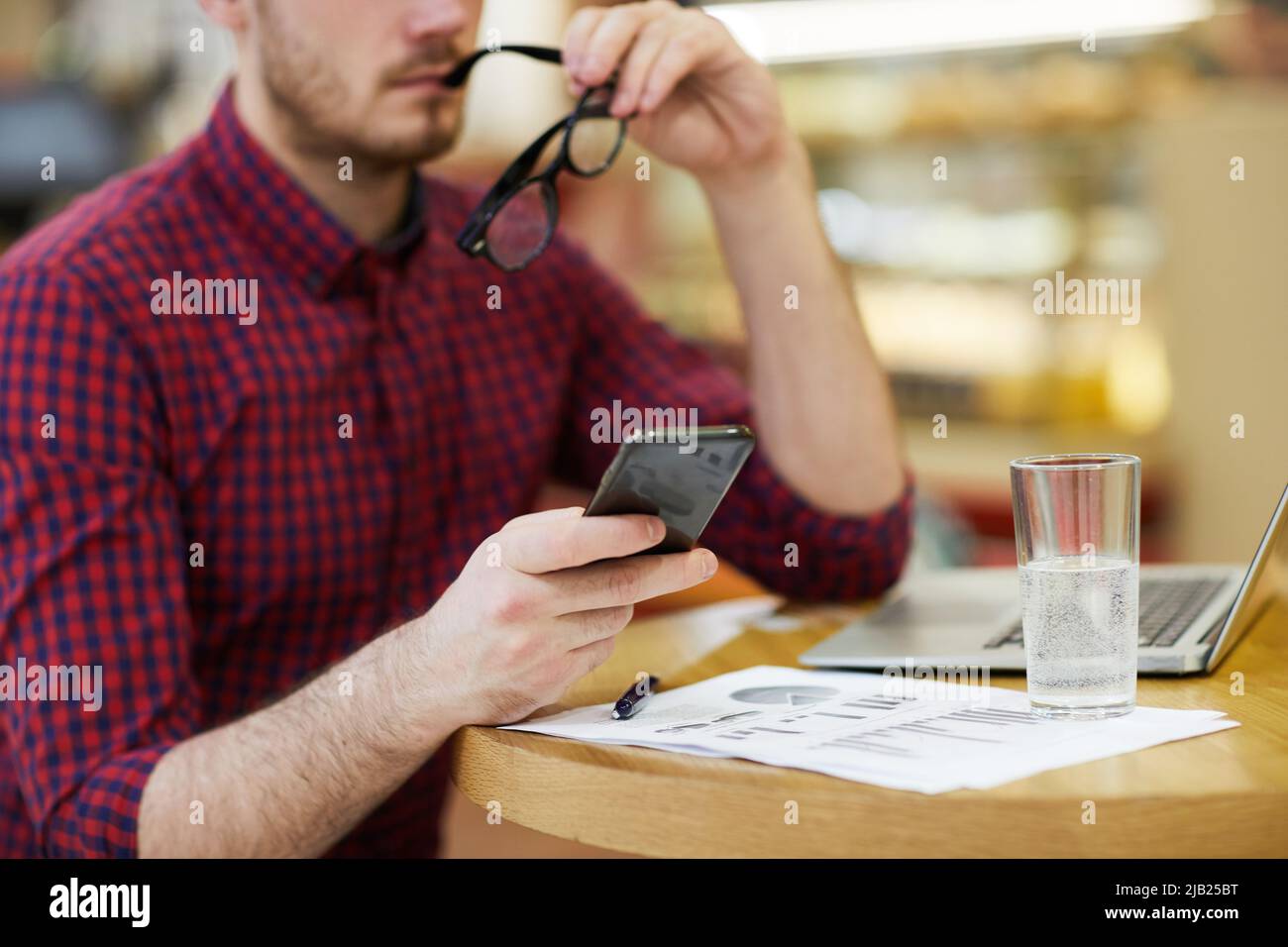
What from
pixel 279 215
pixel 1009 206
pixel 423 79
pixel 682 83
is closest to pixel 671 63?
pixel 682 83

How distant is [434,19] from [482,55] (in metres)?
0.06

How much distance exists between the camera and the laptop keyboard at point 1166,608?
3.45ft

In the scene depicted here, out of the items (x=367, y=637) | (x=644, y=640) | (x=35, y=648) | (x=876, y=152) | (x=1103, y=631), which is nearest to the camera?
(x=1103, y=631)

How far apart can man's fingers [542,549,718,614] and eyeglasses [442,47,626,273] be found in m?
0.39

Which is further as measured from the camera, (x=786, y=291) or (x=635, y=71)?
(x=786, y=291)

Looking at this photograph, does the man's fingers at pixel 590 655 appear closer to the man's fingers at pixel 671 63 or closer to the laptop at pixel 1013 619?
the laptop at pixel 1013 619

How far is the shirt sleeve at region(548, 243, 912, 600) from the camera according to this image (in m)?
1.39

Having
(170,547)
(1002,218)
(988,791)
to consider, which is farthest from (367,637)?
(1002,218)

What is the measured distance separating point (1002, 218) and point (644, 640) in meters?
2.83

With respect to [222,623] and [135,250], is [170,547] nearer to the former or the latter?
[222,623]

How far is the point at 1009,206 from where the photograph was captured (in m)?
3.72

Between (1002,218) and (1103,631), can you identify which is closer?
(1103,631)

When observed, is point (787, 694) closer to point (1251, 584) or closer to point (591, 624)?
point (591, 624)
